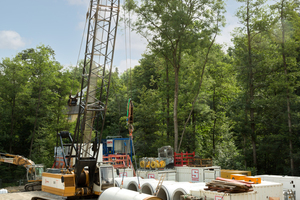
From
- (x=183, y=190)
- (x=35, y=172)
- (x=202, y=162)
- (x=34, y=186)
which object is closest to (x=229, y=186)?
(x=183, y=190)

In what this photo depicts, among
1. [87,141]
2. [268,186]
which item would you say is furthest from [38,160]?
[268,186]

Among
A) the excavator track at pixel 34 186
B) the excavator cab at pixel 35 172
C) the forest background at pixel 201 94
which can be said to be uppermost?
the forest background at pixel 201 94

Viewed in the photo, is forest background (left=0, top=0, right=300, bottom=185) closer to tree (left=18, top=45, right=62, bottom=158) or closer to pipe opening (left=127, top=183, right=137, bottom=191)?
tree (left=18, top=45, right=62, bottom=158)

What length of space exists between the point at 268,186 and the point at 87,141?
10.7 m

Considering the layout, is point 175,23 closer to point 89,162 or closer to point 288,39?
point 288,39

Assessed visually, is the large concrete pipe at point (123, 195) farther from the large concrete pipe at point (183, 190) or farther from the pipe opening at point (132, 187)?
the pipe opening at point (132, 187)

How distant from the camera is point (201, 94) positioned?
3544 cm

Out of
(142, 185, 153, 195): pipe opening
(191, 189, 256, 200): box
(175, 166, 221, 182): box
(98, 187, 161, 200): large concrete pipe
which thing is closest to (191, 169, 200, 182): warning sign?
(175, 166, 221, 182): box

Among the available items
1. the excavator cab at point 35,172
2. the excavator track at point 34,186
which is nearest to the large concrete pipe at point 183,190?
the excavator cab at point 35,172

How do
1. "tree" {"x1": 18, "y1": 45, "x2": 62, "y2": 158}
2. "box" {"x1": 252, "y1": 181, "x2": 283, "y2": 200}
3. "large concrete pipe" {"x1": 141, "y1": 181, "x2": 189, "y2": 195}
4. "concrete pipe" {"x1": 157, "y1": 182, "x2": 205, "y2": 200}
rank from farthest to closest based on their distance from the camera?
"tree" {"x1": 18, "y1": 45, "x2": 62, "y2": 158} < "large concrete pipe" {"x1": 141, "y1": 181, "x2": 189, "y2": 195} < "concrete pipe" {"x1": 157, "y1": 182, "x2": 205, "y2": 200} < "box" {"x1": 252, "y1": 181, "x2": 283, "y2": 200}

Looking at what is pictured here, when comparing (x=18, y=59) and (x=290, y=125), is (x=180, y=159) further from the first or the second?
(x=18, y=59)

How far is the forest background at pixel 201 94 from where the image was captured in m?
28.0

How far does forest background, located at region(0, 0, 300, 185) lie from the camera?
28.0 meters

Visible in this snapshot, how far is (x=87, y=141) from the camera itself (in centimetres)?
1792
